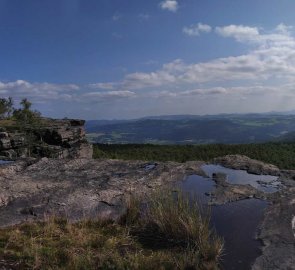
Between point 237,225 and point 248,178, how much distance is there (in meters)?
5.82

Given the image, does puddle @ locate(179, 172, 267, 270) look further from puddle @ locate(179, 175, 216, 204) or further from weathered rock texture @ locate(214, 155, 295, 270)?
weathered rock texture @ locate(214, 155, 295, 270)

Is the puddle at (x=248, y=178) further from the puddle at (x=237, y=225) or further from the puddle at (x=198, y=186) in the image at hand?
the puddle at (x=237, y=225)

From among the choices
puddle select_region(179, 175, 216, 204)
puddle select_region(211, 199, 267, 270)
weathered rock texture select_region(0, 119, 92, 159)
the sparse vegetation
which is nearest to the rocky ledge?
puddle select_region(211, 199, 267, 270)

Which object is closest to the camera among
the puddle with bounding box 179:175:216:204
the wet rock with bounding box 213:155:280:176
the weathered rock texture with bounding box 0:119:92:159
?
the puddle with bounding box 179:175:216:204

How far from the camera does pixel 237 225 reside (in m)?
9.49

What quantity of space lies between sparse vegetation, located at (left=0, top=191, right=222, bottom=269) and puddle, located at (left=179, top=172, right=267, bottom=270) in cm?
42

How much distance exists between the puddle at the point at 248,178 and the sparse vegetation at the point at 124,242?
4.58 m

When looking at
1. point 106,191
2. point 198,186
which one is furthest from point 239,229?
point 106,191

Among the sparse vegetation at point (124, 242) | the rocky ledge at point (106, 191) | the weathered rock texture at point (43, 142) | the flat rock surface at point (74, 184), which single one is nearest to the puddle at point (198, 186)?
the rocky ledge at point (106, 191)

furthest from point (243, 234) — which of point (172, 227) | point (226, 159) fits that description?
point (226, 159)

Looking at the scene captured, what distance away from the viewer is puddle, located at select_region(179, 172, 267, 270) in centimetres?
755

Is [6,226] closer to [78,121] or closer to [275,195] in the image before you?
[275,195]

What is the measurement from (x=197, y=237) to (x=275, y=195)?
5.23m

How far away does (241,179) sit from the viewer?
14758 millimetres
